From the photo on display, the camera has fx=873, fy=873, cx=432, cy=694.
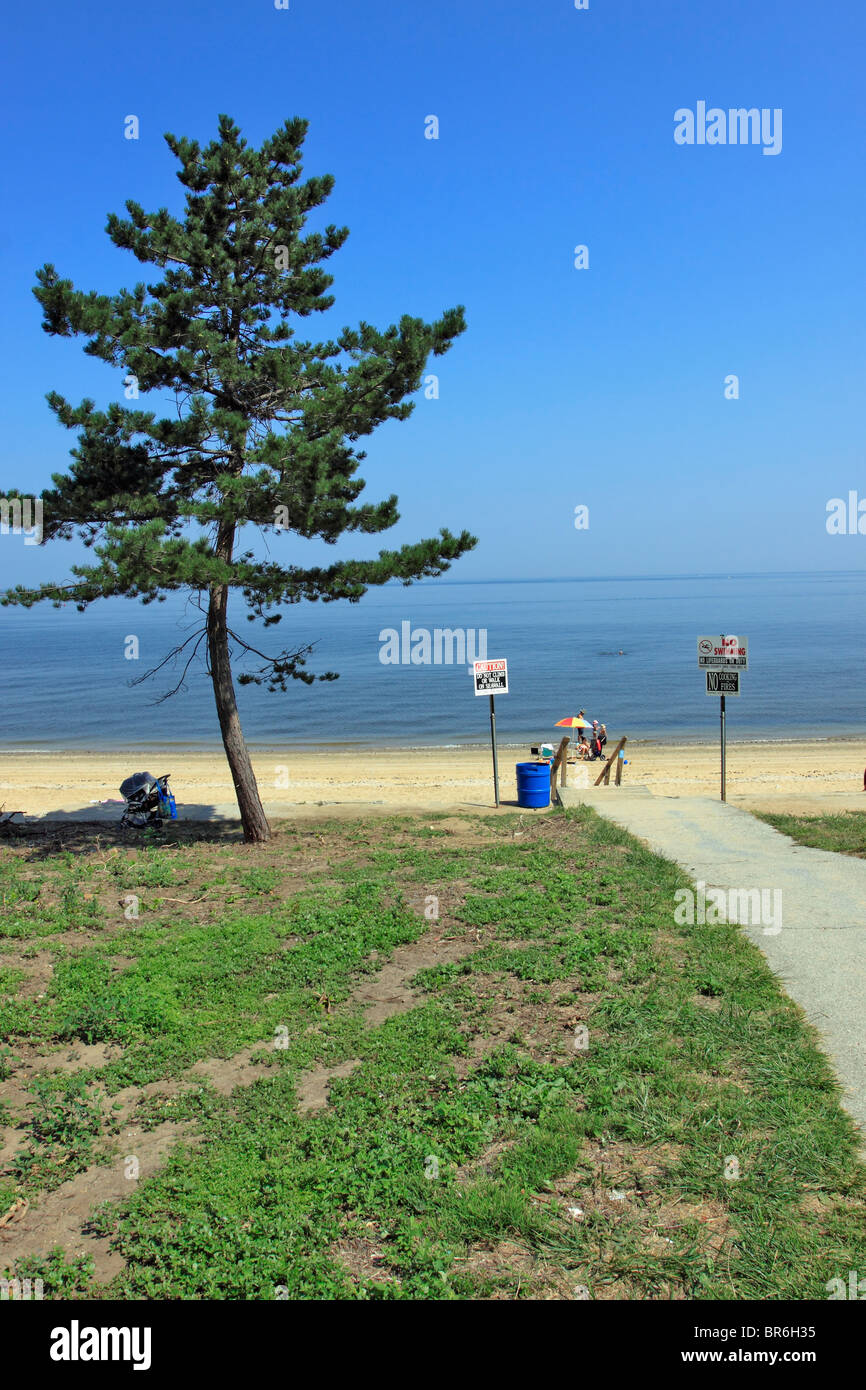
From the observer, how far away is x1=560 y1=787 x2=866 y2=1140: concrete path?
605 cm

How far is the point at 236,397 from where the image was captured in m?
13.1

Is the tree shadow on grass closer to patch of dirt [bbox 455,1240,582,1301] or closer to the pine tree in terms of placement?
the pine tree

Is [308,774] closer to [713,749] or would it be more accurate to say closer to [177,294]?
[713,749]

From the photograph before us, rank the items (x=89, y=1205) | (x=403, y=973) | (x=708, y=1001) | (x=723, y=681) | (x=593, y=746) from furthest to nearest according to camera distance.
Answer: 1. (x=593, y=746)
2. (x=723, y=681)
3. (x=403, y=973)
4. (x=708, y=1001)
5. (x=89, y=1205)

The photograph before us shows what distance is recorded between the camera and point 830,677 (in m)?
49.9

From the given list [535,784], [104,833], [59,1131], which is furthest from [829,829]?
[104,833]

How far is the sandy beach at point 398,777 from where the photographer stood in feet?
63.2

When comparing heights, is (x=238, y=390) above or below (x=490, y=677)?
above

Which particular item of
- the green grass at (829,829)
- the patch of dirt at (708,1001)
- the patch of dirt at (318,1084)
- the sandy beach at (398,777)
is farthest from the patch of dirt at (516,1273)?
the sandy beach at (398,777)

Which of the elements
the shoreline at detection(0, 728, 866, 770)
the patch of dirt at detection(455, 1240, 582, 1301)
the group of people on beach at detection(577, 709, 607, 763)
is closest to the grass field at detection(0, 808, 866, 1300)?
the patch of dirt at detection(455, 1240, 582, 1301)

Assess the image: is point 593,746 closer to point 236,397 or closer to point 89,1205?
point 236,397

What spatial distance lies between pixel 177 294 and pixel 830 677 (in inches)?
1822

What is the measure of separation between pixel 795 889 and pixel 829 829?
407cm
